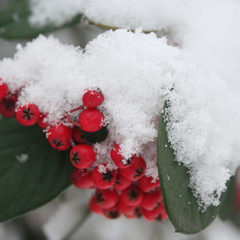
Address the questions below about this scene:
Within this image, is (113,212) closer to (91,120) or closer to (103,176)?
(103,176)

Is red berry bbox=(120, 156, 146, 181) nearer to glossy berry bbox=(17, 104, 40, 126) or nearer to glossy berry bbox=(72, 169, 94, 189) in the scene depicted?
glossy berry bbox=(72, 169, 94, 189)

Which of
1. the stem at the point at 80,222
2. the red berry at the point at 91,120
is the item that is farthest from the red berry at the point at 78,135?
the stem at the point at 80,222

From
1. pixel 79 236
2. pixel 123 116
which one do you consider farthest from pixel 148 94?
pixel 79 236

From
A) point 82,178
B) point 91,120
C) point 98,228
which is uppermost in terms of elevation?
point 91,120

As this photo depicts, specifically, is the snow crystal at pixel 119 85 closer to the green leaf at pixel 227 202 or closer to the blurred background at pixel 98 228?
the green leaf at pixel 227 202

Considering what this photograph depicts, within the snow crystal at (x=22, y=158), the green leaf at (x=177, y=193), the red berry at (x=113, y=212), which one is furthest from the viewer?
the red berry at (x=113, y=212)

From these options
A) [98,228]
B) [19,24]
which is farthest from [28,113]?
[98,228]

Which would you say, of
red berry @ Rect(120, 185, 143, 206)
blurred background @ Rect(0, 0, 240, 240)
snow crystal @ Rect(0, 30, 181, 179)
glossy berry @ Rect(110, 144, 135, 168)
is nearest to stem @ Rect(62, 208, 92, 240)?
blurred background @ Rect(0, 0, 240, 240)

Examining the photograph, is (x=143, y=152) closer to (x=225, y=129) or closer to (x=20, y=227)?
(x=225, y=129)
